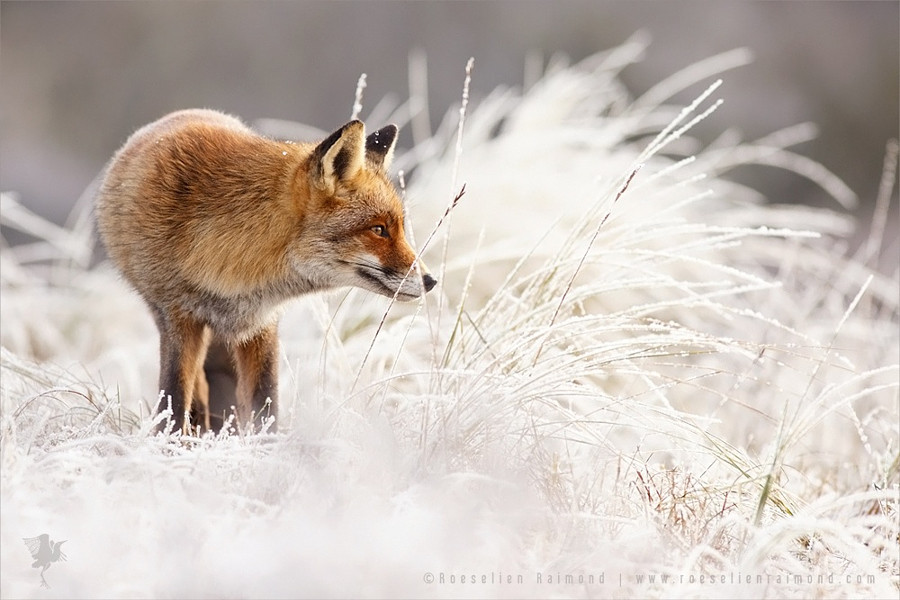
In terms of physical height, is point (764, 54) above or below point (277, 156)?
above

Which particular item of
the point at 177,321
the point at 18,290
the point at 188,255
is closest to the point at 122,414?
the point at 177,321

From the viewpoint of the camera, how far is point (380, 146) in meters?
2.80

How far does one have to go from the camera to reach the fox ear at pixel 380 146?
9.06 feet

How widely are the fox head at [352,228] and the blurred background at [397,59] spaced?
349 inches

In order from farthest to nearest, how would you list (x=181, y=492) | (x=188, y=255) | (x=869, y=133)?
(x=869, y=133)
(x=188, y=255)
(x=181, y=492)

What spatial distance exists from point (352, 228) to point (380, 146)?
1.06 feet

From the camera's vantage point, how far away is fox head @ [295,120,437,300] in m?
2.59

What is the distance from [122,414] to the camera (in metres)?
2.83

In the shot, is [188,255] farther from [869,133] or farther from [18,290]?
[869,133]

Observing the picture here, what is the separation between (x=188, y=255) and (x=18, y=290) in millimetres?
3065

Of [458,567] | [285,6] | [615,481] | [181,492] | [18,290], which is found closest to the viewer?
[458,567]

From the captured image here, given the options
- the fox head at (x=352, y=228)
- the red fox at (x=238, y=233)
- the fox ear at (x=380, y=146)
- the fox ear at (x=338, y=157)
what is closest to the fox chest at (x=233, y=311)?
the red fox at (x=238, y=233)

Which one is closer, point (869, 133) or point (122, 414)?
point (122, 414)

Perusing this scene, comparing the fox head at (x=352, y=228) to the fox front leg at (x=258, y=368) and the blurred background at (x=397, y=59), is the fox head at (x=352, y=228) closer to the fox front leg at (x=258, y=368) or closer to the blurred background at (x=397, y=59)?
the fox front leg at (x=258, y=368)
